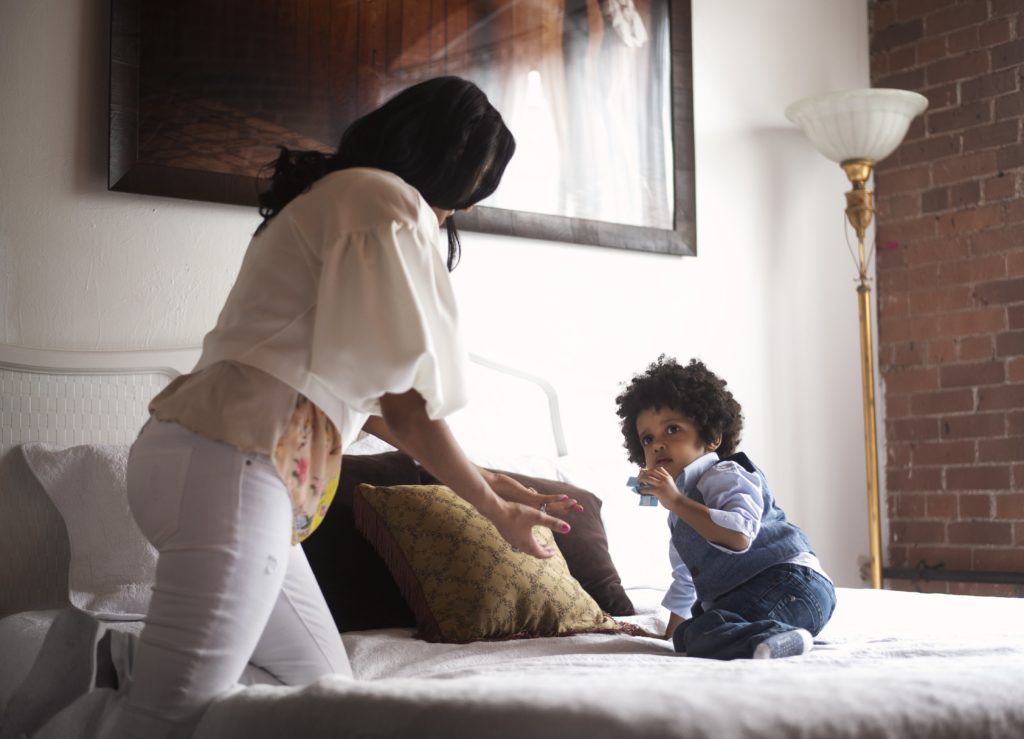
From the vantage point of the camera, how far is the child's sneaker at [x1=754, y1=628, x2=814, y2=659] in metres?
1.83

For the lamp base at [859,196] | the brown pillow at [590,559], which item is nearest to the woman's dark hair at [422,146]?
the brown pillow at [590,559]

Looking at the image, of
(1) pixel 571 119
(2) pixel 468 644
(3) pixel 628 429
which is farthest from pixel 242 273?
(1) pixel 571 119

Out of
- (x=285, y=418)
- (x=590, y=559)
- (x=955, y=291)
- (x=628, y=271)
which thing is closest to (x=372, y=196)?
(x=285, y=418)

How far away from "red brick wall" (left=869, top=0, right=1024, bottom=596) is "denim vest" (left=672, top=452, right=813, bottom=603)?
6.38ft

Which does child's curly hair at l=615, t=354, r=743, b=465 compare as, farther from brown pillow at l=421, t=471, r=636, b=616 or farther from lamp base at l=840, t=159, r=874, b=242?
lamp base at l=840, t=159, r=874, b=242

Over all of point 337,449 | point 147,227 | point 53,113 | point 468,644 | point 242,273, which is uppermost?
point 53,113

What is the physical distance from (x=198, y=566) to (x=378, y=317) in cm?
38

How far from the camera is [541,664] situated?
5.82 ft

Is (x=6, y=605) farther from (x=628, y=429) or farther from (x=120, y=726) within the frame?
(x=628, y=429)

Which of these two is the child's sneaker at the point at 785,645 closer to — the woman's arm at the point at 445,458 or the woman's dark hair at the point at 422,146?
the woman's arm at the point at 445,458

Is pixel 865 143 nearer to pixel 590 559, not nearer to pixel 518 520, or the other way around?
pixel 590 559

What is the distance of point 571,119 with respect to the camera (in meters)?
3.43

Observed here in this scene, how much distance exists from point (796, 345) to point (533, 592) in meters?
2.08

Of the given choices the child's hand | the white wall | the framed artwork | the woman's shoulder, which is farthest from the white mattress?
the framed artwork
